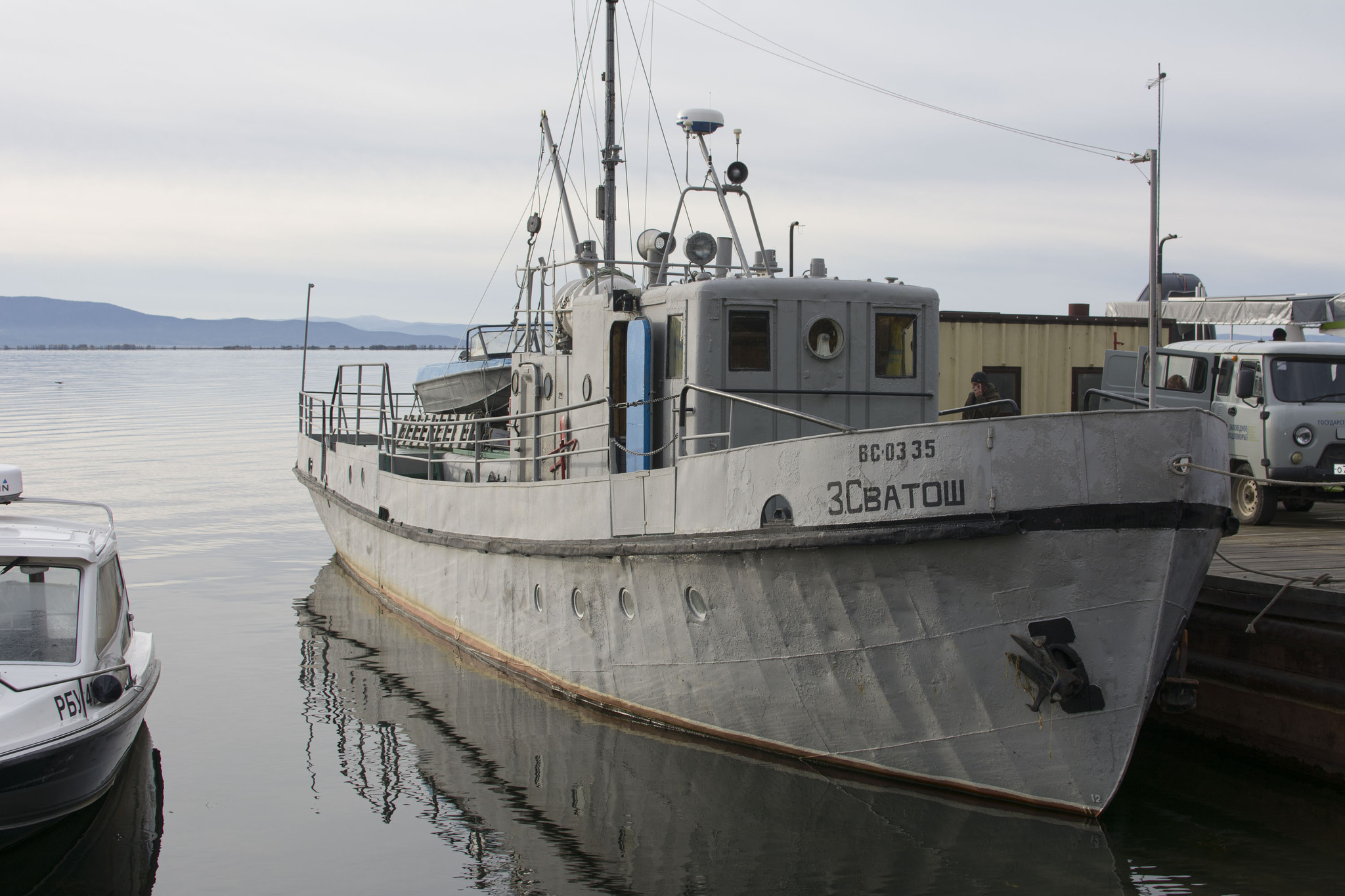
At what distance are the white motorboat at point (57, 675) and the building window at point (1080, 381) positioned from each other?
15.3 m

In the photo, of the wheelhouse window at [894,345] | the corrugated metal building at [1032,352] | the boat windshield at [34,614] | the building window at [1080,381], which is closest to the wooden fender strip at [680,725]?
the wheelhouse window at [894,345]

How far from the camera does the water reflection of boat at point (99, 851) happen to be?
728 cm

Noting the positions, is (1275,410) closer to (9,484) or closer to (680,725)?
(680,725)

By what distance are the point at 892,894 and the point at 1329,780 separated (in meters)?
3.89

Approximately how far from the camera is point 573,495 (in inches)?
396

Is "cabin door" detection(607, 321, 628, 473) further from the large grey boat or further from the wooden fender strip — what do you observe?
the wooden fender strip

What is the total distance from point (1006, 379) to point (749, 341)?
10426 millimetres

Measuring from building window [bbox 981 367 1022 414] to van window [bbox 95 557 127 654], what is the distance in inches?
535

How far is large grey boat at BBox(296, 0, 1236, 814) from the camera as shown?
287 inches

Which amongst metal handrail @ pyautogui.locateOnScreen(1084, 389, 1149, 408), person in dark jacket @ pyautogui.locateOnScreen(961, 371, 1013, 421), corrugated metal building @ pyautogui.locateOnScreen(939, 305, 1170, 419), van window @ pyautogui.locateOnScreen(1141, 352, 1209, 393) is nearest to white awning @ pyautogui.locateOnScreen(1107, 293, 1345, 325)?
corrugated metal building @ pyautogui.locateOnScreen(939, 305, 1170, 419)

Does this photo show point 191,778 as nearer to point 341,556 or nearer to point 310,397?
point 341,556

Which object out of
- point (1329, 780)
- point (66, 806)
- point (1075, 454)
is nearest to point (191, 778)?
point (66, 806)

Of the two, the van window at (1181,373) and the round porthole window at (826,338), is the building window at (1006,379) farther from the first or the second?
the round porthole window at (826,338)

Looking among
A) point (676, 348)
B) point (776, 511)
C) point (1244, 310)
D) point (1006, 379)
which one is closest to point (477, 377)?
point (676, 348)
